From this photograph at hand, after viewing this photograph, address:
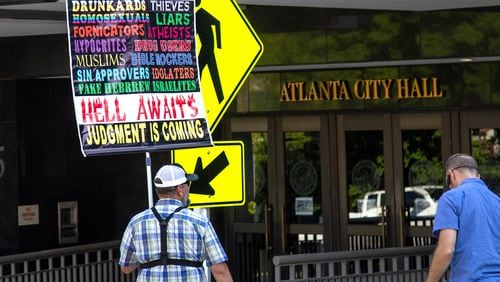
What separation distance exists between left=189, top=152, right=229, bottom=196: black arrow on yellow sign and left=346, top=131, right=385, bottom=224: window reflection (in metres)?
7.03

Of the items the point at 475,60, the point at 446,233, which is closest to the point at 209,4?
the point at 446,233

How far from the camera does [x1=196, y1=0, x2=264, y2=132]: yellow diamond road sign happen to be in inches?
326

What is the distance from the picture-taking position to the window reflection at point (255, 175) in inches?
628

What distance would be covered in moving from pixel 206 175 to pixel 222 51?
892 mm

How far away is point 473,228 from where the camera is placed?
758 centimetres

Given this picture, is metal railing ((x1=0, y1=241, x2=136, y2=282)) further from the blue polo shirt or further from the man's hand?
the blue polo shirt

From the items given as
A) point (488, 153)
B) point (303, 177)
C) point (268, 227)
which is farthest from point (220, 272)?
point (268, 227)

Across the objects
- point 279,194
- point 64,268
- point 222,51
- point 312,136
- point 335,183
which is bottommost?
point 64,268

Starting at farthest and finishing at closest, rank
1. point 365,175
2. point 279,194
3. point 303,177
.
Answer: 1. point 279,194
2. point 303,177
3. point 365,175

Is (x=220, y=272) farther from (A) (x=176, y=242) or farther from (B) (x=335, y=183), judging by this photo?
(B) (x=335, y=183)

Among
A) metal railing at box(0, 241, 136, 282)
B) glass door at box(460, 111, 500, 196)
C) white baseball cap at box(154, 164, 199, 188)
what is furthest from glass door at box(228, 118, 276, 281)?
white baseball cap at box(154, 164, 199, 188)

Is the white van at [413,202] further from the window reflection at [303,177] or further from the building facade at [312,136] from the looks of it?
the window reflection at [303,177]

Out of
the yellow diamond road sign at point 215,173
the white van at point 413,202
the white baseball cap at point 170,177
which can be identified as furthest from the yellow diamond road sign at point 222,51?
the white van at point 413,202

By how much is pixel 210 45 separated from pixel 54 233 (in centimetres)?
852
